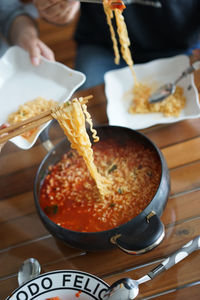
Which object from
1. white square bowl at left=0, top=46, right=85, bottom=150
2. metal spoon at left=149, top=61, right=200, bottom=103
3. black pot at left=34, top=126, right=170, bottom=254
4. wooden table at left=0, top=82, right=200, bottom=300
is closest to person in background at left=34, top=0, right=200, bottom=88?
white square bowl at left=0, top=46, right=85, bottom=150

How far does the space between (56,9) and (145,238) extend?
52.8 inches

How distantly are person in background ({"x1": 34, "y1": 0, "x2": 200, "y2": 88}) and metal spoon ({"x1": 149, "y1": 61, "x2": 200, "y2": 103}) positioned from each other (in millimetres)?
476

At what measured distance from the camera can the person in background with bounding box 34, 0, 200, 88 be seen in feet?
6.08

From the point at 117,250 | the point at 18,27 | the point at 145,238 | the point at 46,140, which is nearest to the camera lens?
the point at 145,238

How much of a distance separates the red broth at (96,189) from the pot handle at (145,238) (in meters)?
0.10

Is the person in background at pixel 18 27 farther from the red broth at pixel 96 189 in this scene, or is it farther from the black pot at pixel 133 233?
the black pot at pixel 133 233

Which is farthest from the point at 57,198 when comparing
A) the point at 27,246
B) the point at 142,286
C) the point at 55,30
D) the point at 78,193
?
the point at 55,30

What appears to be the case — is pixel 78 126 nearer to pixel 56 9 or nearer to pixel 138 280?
pixel 138 280

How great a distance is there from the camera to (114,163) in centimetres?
128

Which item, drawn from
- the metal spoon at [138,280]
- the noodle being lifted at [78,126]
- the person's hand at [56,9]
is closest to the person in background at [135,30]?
the person's hand at [56,9]

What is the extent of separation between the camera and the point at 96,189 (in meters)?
1.21

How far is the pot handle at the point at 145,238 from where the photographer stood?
93cm

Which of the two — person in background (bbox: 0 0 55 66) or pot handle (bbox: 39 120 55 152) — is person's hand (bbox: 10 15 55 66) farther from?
pot handle (bbox: 39 120 55 152)

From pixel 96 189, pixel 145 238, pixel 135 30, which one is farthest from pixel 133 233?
pixel 135 30
